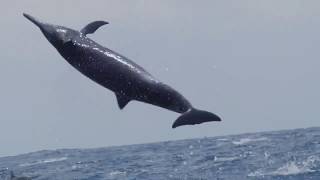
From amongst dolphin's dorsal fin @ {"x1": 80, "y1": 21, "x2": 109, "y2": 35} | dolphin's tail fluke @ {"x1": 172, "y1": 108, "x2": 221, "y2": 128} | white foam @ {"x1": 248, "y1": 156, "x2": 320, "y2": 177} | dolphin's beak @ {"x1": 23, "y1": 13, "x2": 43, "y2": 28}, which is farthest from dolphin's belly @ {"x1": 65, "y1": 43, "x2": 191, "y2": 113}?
white foam @ {"x1": 248, "y1": 156, "x2": 320, "y2": 177}

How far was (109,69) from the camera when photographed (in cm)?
484

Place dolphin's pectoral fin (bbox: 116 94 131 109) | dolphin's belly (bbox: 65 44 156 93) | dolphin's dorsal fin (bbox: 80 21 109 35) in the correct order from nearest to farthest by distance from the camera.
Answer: dolphin's belly (bbox: 65 44 156 93) < dolphin's pectoral fin (bbox: 116 94 131 109) < dolphin's dorsal fin (bbox: 80 21 109 35)

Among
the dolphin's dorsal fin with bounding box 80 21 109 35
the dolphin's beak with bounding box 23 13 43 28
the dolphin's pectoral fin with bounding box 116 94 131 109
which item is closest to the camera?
the dolphin's beak with bounding box 23 13 43 28

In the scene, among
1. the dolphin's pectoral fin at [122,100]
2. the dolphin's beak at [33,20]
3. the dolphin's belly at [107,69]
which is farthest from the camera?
the dolphin's pectoral fin at [122,100]

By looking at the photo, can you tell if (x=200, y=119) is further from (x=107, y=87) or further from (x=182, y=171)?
(x=182, y=171)

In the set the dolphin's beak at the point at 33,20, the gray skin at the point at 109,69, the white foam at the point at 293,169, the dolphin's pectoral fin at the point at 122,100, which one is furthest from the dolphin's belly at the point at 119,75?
the white foam at the point at 293,169

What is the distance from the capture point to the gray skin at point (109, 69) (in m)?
4.82

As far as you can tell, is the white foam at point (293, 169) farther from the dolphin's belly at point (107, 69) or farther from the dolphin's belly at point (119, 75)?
the dolphin's belly at point (107, 69)

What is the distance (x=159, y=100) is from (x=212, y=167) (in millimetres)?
27101

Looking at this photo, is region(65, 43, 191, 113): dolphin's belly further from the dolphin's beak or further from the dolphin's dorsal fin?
the dolphin's dorsal fin

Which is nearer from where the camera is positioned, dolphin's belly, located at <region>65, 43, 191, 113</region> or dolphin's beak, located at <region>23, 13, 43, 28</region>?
dolphin's beak, located at <region>23, 13, 43, 28</region>

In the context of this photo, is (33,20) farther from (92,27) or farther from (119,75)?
(92,27)

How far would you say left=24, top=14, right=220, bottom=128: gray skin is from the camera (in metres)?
4.82

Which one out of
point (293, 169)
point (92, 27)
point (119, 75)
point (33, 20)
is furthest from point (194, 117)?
point (293, 169)
